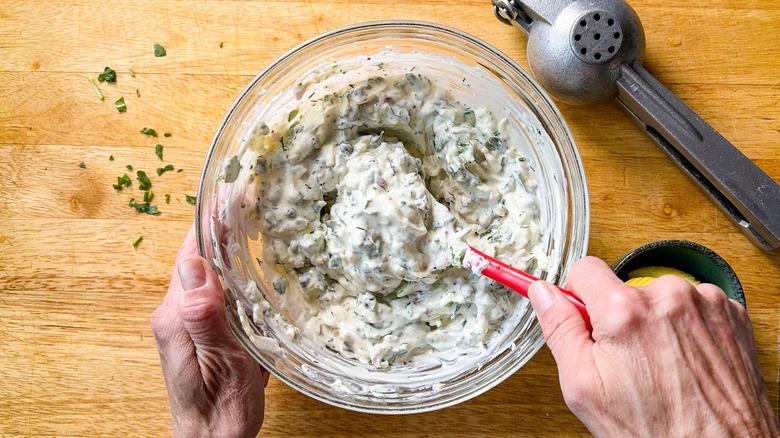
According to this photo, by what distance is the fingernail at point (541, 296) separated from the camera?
3.86 ft

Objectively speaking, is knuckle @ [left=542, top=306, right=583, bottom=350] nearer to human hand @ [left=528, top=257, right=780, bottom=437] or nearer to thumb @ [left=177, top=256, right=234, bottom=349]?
human hand @ [left=528, top=257, right=780, bottom=437]

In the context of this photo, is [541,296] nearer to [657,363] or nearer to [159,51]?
[657,363]

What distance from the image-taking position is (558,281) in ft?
4.76

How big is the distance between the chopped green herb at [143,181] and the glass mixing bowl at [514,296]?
0.95 feet

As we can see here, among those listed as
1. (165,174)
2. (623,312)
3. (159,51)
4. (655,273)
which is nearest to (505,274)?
(623,312)

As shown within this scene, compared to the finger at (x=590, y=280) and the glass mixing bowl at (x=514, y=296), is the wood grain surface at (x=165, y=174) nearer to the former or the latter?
the glass mixing bowl at (x=514, y=296)

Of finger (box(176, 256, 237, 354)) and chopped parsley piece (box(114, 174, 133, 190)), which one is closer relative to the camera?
finger (box(176, 256, 237, 354))

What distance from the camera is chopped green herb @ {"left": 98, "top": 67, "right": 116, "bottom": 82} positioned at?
162 cm

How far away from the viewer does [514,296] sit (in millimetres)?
1468

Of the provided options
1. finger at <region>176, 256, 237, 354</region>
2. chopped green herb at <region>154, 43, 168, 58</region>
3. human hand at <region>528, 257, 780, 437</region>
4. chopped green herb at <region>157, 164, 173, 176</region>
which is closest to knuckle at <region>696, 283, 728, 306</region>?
human hand at <region>528, 257, 780, 437</region>

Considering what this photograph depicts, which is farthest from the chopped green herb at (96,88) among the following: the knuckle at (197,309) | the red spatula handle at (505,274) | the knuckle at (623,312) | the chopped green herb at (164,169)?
the knuckle at (623,312)

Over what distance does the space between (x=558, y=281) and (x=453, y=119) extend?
473 millimetres

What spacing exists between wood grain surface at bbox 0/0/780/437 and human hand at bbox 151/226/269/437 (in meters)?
0.15

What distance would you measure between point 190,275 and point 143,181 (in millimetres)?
412
